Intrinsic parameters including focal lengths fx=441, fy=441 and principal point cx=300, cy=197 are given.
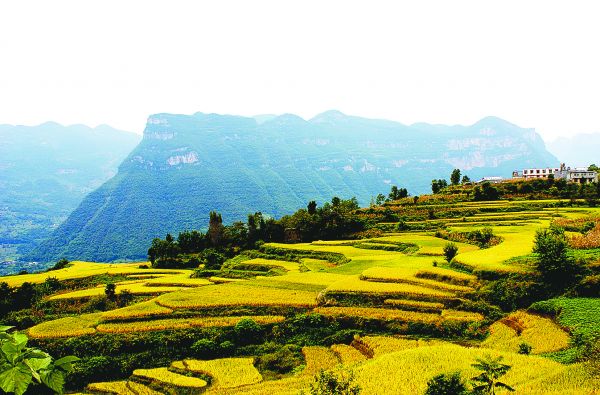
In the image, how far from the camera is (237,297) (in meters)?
30.0

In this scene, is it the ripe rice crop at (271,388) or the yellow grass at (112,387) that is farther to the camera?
the yellow grass at (112,387)

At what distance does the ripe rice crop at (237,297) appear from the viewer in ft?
93.2

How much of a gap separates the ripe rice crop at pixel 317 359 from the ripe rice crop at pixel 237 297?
4.65 metres

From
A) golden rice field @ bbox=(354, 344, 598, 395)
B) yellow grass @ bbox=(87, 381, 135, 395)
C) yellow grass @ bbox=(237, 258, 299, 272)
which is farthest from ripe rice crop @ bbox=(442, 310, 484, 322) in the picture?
yellow grass @ bbox=(237, 258, 299, 272)

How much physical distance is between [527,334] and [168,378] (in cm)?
1697

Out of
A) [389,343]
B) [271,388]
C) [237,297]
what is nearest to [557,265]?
[389,343]

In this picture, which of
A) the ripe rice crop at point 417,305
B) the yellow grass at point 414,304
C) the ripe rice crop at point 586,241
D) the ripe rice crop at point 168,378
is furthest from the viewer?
the ripe rice crop at point 586,241

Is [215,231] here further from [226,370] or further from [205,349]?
[226,370]

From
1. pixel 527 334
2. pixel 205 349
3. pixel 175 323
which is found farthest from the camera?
pixel 175 323

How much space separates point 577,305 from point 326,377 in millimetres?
15928

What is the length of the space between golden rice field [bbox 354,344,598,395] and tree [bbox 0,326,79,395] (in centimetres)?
1312

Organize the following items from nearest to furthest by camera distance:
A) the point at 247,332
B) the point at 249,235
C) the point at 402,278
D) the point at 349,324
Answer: the point at 247,332
the point at 349,324
the point at 402,278
the point at 249,235

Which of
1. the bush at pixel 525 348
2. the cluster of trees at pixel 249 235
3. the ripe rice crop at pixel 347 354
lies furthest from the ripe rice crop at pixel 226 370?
the cluster of trees at pixel 249 235

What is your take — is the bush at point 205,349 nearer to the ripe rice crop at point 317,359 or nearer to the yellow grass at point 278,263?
the ripe rice crop at point 317,359
